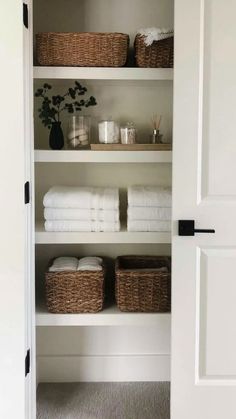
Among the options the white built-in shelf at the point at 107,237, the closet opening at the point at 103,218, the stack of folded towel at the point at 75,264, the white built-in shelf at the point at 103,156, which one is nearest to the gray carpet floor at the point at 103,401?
the closet opening at the point at 103,218

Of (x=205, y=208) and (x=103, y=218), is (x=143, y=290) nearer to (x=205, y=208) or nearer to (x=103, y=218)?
(x=103, y=218)

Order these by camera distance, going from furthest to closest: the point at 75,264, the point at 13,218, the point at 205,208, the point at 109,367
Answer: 1. the point at 109,367
2. the point at 75,264
3. the point at 205,208
4. the point at 13,218

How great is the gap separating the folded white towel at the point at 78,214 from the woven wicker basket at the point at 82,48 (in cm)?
72

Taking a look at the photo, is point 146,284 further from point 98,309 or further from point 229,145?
point 229,145

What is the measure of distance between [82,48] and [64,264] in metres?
1.10

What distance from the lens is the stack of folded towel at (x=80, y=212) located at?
272 centimetres

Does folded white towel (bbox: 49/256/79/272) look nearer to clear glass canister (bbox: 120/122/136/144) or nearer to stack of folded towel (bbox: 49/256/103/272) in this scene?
stack of folded towel (bbox: 49/256/103/272)

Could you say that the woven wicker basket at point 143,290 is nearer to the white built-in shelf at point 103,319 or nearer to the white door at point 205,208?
the white built-in shelf at point 103,319

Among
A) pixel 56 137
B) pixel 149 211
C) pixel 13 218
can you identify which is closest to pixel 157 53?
pixel 56 137

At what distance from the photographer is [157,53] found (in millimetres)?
2707

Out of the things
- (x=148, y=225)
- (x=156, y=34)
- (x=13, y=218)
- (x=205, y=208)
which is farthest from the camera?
(x=148, y=225)

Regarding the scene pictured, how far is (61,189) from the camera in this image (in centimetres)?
284

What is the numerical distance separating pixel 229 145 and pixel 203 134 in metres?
0.13

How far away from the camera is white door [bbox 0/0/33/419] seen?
2336 millimetres
